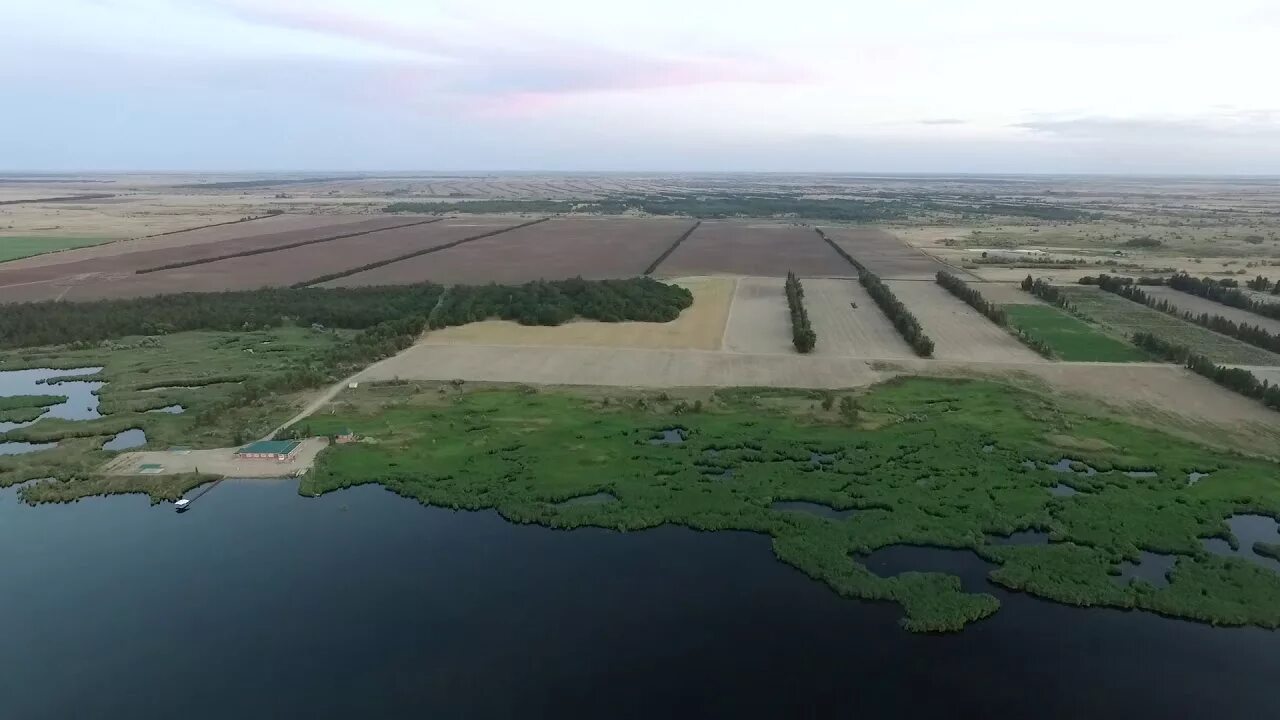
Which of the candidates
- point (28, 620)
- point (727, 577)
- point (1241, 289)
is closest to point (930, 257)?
point (1241, 289)

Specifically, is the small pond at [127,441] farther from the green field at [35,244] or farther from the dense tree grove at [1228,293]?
the dense tree grove at [1228,293]

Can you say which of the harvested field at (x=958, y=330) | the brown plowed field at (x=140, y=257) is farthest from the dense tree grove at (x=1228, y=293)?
the brown plowed field at (x=140, y=257)

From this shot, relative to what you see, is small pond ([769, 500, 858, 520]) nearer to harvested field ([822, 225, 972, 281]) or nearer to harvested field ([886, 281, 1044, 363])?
harvested field ([886, 281, 1044, 363])

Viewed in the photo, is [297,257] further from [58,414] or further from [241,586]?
[241,586]

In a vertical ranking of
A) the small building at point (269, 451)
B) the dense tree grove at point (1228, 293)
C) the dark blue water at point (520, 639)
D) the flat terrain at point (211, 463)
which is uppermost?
the dense tree grove at point (1228, 293)

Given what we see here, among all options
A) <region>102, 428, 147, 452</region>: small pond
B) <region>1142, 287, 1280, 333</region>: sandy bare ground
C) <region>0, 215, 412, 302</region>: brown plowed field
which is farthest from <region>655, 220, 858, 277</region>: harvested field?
<region>102, 428, 147, 452</region>: small pond

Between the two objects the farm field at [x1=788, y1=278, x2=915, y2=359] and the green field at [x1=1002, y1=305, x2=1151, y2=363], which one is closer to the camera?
the green field at [x1=1002, y1=305, x2=1151, y2=363]
